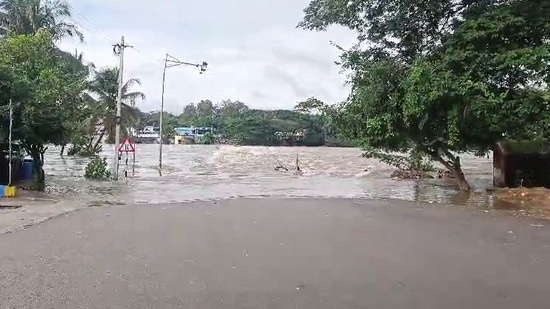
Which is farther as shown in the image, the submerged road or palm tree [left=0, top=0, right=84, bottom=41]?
palm tree [left=0, top=0, right=84, bottom=41]

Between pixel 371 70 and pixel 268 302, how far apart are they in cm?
1535

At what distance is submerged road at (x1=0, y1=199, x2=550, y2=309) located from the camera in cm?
582

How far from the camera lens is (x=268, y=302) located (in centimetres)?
565

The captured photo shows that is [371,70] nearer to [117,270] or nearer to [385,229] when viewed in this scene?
[385,229]

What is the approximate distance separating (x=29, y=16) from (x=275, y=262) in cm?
2772

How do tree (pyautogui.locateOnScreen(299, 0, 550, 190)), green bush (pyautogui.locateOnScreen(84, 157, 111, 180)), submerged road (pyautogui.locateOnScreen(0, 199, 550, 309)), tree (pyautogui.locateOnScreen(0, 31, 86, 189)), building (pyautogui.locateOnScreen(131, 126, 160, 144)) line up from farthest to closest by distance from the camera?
building (pyautogui.locateOnScreen(131, 126, 160, 144))
green bush (pyautogui.locateOnScreen(84, 157, 111, 180))
tree (pyautogui.locateOnScreen(0, 31, 86, 189))
tree (pyautogui.locateOnScreen(299, 0, 550, 190))
submerged road (pyautogui.locateOnScreen(0, 199, 550, 309))

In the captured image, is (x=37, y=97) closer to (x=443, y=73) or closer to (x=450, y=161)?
(x=443, y=73)

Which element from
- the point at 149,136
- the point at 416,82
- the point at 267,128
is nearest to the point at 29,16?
the point at 416,82

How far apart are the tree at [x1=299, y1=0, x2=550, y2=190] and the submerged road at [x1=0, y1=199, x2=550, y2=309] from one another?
19.3 ft

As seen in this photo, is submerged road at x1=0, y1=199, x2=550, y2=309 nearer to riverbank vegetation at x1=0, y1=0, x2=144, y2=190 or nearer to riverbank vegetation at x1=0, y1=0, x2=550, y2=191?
riverbank vegetation at x1=0, y1=0, x2=550, y2=191

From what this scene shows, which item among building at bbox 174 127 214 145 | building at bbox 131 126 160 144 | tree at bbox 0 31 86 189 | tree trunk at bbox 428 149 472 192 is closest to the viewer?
tree at bbox 0 31 86 189

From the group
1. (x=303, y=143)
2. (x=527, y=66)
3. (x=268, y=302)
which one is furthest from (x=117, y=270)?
(x=303, y=143)

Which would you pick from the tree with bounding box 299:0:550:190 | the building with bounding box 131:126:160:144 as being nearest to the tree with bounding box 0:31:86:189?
the tree with bounding box 299:0:550:190

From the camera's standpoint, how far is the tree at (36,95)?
60.6 ft
